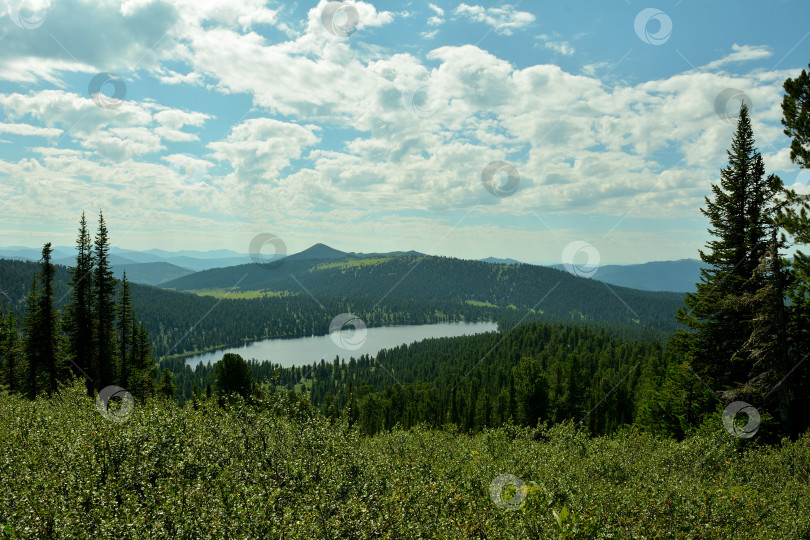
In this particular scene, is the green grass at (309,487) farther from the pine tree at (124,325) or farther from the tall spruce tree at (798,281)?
the pine tree at (124,325)

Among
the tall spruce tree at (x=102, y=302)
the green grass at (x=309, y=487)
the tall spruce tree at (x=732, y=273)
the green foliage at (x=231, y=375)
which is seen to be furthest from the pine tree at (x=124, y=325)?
the tall spruce tree at (x=732, y=273)

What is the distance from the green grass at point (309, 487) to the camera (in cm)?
754

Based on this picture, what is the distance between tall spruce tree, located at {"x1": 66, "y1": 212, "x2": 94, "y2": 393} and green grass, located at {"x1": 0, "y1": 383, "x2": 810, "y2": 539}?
94.7ft

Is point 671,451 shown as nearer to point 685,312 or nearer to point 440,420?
point 685,312

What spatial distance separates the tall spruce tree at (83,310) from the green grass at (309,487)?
28.9 metres

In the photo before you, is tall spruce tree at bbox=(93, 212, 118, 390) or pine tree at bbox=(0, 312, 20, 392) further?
pine tree at bbox=(0, 312, 20, 392)

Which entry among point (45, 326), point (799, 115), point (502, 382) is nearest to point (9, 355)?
point (45, 326)

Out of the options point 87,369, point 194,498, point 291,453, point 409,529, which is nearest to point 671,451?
point 409,529

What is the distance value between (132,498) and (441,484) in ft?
24.8

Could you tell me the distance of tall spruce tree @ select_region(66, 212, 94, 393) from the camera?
3831cm

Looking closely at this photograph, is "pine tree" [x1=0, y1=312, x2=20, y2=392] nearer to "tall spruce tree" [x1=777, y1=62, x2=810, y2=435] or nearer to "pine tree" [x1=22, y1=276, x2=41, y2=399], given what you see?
"pine tree" [x1=22, y1=276, x2=41, y2=399]

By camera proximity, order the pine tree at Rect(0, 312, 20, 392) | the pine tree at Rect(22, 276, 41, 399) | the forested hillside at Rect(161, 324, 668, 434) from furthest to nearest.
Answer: the forested hillside at Rect(161, 324, 668, 434) → the pine tree at Rect(0, 312, 20, 392) → the pine tree at Rect(22, 276, 41, 399)

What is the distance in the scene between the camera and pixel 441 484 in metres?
11.4

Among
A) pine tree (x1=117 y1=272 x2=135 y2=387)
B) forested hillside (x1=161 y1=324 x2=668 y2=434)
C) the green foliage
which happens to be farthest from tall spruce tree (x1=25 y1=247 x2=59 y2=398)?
the green foliage
